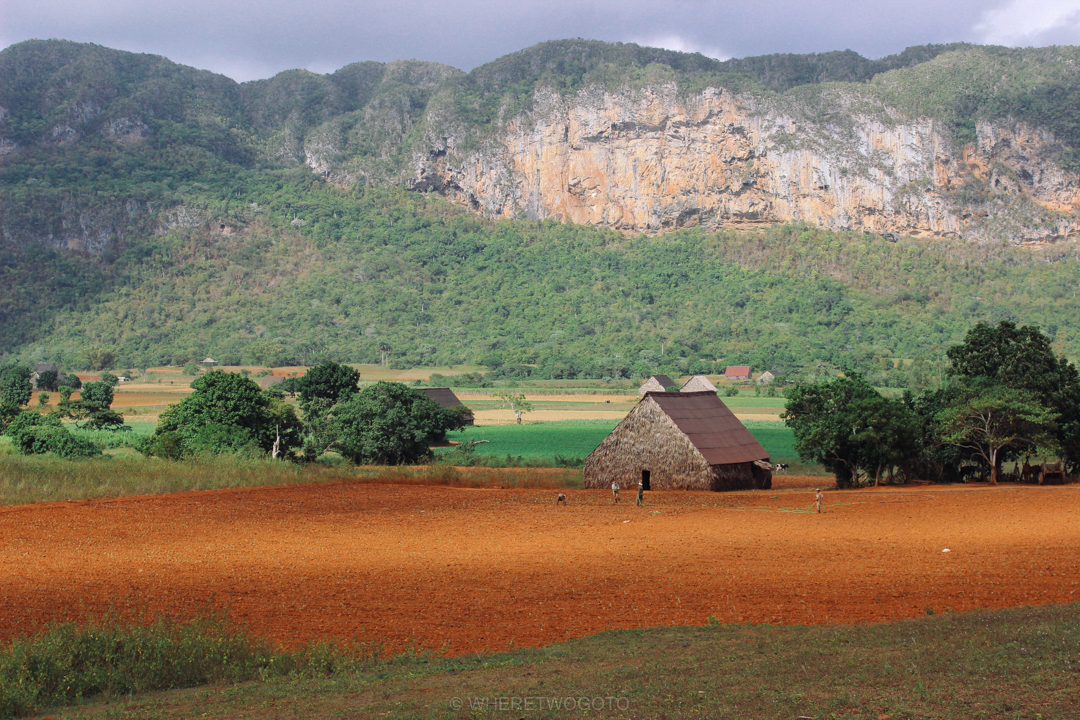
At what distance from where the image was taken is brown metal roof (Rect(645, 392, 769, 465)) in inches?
1031

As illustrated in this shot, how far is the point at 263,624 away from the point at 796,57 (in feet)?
622

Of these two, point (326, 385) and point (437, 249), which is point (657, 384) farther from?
point (437, 249)

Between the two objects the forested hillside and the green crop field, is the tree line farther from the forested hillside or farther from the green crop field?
the forested hillside

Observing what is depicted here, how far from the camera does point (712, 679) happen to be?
20.9 ft

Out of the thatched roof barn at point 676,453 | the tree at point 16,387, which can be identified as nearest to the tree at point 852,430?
the thatched roof barn at point 676,453

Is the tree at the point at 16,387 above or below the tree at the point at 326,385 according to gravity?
below

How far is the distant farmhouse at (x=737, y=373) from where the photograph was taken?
88.9 metres

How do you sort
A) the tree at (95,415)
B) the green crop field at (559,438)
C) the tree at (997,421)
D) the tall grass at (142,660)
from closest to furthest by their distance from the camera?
the tall grass at (142,660) < the tree at (997,421) < the green crop field at (559,438) < the tree at (95,415)

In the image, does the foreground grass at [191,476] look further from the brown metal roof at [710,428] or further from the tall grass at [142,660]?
the tall grass at [142,660]

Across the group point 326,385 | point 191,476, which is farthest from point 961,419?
point 326,385

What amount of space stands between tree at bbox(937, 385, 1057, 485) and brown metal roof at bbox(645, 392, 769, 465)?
5589 mm

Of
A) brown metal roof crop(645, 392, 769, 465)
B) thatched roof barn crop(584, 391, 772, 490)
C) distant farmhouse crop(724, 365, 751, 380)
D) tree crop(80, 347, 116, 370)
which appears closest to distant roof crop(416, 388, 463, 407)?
thatched roof barn crop(584, 391, 772, 490)

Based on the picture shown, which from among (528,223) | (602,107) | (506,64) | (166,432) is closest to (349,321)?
(528,223)

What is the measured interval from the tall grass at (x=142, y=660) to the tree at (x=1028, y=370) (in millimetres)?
24238
